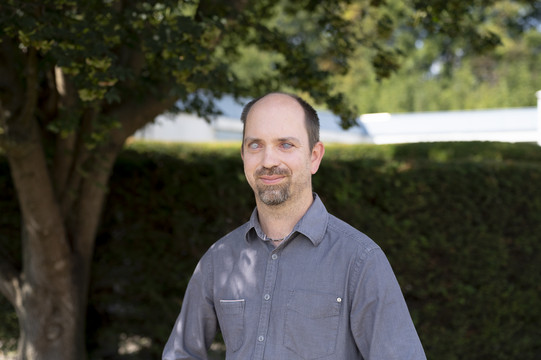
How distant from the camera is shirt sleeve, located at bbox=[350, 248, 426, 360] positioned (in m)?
1.77

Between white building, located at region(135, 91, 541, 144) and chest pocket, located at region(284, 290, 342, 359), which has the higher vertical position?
white building, located at region(135, 91, 541, 144)

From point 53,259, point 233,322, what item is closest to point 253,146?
point 233,322

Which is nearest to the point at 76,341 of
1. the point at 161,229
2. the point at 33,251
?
the point at 33,251

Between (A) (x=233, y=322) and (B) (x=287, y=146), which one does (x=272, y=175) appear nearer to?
(B) (x=287, y=146)

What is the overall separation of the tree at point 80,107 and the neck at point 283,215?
1.62 metres

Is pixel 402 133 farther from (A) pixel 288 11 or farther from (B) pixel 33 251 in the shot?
(B) pixel 33 251

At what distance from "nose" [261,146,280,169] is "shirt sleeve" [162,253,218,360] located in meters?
0.42

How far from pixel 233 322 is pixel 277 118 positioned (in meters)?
0.65

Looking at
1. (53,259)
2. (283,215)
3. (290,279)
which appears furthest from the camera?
(53,259)

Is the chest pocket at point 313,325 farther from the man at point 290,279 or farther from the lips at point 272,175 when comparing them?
the lips at point 272,175

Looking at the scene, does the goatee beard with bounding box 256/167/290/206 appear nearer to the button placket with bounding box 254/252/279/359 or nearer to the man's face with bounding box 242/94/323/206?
the man's face with bounding box 242/94/323/206

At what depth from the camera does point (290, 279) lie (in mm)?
1908

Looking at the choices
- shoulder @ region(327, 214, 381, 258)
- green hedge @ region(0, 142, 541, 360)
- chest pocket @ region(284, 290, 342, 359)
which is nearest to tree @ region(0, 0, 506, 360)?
green hedge @ region(0, 142, 541, 360)

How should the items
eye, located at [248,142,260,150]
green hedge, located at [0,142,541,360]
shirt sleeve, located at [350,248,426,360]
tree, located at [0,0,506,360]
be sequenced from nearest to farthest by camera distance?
shirt sleeve, located at [350,248,426,360]
eye, located at [248,142,260,150]
tree, located at [0,0,506,360]
green hedge, located at [0,142,541,360]
